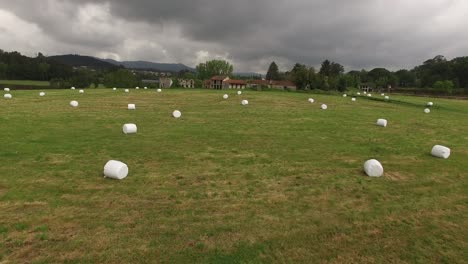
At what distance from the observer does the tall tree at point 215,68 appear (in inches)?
6073

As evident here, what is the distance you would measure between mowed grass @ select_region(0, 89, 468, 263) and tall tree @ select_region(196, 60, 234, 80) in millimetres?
143059

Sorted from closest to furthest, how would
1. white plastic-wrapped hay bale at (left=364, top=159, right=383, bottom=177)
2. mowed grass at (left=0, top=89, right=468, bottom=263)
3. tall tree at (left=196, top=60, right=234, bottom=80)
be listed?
mowed grass at (left=0, top=89, right=468, bottom=263) < white plastic-wrapped hay bale at (left=364, top=159, right=383, bottom=177) < tall tree at (left=196, top=60, right=234, bottom=80)

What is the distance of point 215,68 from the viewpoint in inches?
6097

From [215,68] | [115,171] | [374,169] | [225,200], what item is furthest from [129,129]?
[215,68]

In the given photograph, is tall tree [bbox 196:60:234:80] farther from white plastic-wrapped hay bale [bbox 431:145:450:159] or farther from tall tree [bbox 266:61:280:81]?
white plastic-wrapped hay bale [bbox 431:145:450:159]

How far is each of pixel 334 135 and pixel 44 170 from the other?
13.0 m

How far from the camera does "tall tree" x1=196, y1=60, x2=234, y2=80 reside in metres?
154

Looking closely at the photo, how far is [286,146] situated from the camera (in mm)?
13156

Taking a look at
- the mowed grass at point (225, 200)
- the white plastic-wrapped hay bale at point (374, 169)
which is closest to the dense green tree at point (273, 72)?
the mowed grass at point (225, 200)

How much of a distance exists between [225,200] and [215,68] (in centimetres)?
15159

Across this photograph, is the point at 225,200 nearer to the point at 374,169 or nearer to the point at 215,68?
the point at 374,169

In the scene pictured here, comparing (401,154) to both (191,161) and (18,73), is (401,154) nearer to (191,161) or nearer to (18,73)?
(191,161)

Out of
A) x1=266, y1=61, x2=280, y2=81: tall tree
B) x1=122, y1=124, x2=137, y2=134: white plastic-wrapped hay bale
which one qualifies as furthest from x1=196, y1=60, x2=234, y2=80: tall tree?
x1=122, y1=124, x2=137, y2=134: white plastic-wrapped hay bale

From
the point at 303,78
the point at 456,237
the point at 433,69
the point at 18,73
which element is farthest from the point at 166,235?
the point at 433,69
